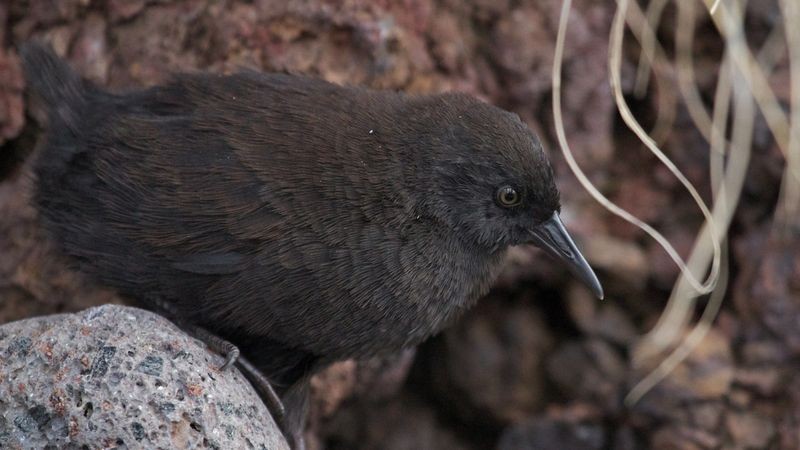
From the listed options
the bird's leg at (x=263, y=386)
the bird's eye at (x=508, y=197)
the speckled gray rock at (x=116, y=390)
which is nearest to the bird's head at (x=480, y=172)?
the bird's eye at (x=508, y=197)

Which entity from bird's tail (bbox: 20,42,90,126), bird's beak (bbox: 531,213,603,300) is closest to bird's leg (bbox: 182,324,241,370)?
bird's tail (bbox: 20,42,90,126)

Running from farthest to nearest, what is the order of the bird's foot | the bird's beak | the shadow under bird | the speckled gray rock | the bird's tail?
the bird's tail, the bird's beak, the shadow under bird, the bird's foot, the speckled gray rock

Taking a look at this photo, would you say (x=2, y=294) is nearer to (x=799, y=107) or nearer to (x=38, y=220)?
(x=38, y=220)

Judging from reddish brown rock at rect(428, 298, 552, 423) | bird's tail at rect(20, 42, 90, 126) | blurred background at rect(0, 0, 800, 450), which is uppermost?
bird's tail at rect(20, 42, 90, 126)

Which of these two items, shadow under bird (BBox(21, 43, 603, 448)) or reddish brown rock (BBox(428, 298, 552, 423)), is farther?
reddish brown rock (BBox(428, 298, 552, 423))

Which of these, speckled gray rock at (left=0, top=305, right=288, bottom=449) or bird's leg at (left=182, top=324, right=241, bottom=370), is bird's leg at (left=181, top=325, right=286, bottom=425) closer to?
bird's leg at (left=182, top=324, right=241, bottom=370)

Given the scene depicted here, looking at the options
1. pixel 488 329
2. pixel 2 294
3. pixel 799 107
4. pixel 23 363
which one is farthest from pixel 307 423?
pixel 799 107

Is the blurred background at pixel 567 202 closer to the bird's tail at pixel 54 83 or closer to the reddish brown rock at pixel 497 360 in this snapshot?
the reddish brown rock at pixel 497 360
